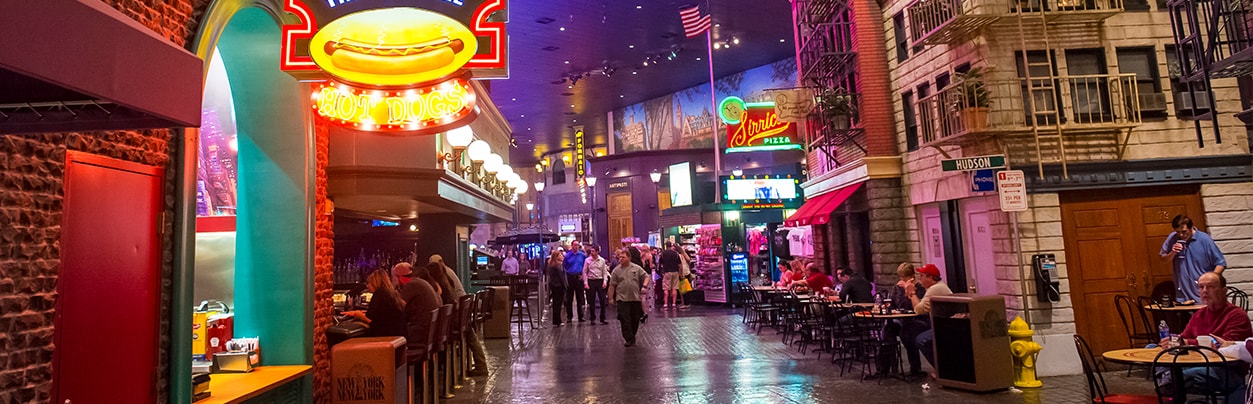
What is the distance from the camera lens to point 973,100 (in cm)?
923

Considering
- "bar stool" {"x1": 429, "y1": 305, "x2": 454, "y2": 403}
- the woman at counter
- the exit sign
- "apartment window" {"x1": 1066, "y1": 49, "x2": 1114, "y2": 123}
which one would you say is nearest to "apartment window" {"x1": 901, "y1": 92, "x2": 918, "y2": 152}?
"apartment window" {"x1": 1066, "y1": 49, "x2": 1114, "y2": 123}

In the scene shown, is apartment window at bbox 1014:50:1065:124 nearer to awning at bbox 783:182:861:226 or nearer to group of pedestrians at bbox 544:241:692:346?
awning at bbox 783:182:861:226

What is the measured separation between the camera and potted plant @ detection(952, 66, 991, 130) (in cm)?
906

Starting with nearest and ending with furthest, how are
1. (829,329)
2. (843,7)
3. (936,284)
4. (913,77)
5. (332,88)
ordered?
1. (332,88)
2. (936,284)
3. (829,329)
4. (913,77)
5. (843,7)

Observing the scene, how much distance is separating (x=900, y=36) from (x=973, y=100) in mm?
3674

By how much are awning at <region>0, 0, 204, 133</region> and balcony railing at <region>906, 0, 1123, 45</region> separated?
30.0ft

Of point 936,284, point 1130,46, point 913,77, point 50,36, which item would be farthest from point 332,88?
point 1130,46

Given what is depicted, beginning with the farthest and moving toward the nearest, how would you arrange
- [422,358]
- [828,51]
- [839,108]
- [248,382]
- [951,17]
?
[828,51] → [839,108] → [951,17] → [422,358] → [248,382]

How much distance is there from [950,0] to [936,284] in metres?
4.30

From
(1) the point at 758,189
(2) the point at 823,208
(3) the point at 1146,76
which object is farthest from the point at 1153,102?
(1) the point at 758,189

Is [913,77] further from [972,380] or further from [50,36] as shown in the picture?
[50,36]

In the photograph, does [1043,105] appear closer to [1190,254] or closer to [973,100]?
[973,100]

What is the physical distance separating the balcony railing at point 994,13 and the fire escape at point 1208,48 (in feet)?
2.63

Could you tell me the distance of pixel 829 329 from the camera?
1105cm
